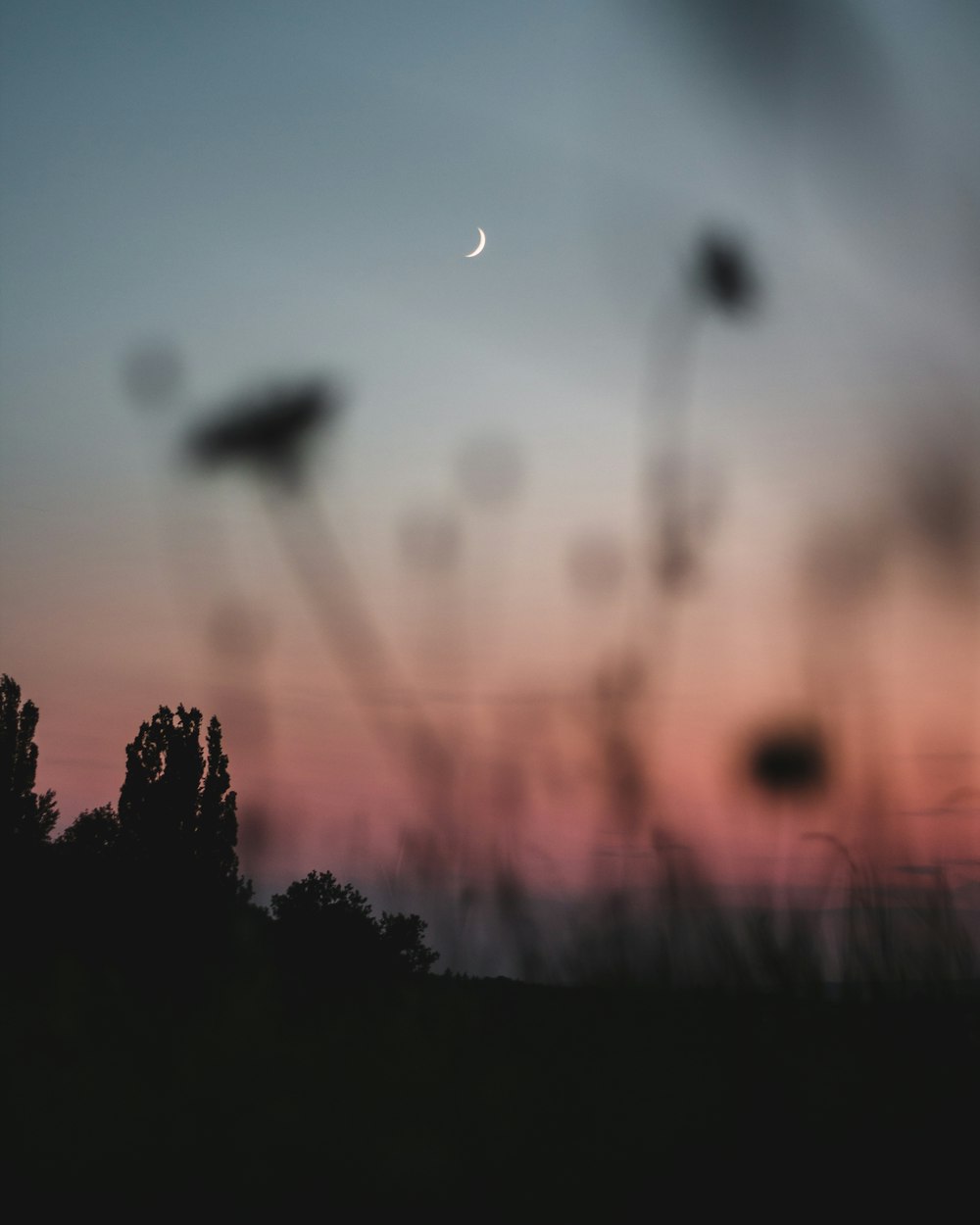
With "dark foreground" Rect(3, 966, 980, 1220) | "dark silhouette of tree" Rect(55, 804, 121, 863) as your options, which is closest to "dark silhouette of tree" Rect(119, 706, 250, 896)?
"dark silhouette of tree" Rect(55, 804, 121, 863)

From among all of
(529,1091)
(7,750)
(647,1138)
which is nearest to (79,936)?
(529,1091)

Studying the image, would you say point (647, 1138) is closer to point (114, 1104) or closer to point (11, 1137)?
point (114, 1104)

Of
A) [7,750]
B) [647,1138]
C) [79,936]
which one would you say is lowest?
[647,1138]

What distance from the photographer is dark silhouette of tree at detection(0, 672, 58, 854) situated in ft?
148

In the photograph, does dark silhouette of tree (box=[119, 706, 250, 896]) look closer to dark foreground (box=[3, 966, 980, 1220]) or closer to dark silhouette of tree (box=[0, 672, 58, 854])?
dark silhouette of tree (box=[0, 672, 58, 854])

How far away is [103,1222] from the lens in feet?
6.89

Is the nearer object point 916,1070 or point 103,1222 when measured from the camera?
point 103,1222

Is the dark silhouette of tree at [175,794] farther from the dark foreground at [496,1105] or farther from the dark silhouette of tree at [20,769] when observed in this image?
the dark foreground at [496,1105]

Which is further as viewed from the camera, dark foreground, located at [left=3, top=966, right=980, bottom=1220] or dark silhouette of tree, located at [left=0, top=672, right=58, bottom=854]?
dark silhouette of tree, located at [left=0, top=672, right=58, bottom=854]

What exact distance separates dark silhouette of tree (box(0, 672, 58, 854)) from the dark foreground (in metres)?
43.5

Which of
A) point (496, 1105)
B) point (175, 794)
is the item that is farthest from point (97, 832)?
point (496, 1105)

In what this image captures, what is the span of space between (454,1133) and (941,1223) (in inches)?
37.3

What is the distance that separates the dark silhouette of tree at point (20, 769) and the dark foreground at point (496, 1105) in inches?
1712

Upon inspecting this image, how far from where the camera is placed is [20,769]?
48.6 m
